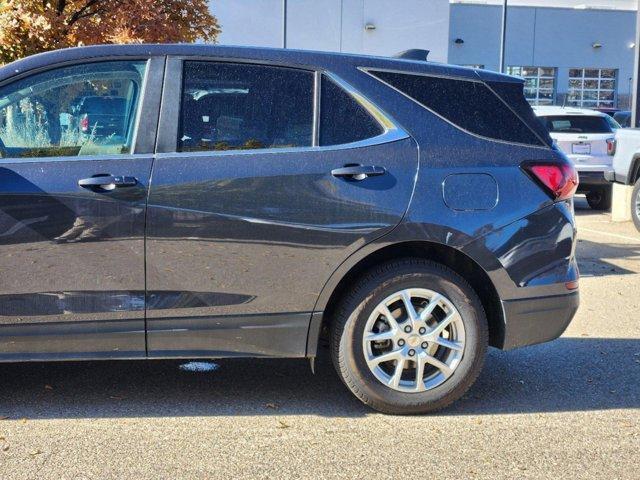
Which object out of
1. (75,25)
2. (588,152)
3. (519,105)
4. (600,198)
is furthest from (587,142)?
(519,105)

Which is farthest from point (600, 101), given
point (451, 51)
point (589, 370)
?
point (589, 370)

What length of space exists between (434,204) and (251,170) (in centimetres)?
94

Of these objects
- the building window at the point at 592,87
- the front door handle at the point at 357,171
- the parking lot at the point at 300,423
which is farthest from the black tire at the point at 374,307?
the building window at the point at 592,87

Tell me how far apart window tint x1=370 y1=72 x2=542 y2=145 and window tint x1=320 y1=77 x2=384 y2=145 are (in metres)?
0.23

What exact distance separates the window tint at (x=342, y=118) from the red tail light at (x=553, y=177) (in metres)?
0.84

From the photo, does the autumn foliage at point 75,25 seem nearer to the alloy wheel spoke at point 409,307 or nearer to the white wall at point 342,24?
the alloy wheel spoke at point 409,307

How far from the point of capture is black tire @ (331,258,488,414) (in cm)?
427

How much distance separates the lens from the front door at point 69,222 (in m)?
4.04

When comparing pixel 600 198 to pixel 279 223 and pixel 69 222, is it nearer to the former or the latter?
pixel 279 223

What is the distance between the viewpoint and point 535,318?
4.42 m

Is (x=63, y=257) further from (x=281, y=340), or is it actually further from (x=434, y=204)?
(x=434, y=204)

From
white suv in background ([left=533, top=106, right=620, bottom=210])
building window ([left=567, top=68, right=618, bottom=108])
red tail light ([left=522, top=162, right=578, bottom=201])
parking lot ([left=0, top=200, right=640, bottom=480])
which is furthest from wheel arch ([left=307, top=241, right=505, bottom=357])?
building window ([left=567, top=68, right=618, bottom=108])

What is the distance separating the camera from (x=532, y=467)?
3.77m

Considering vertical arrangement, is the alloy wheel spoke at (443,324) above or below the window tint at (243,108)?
below
